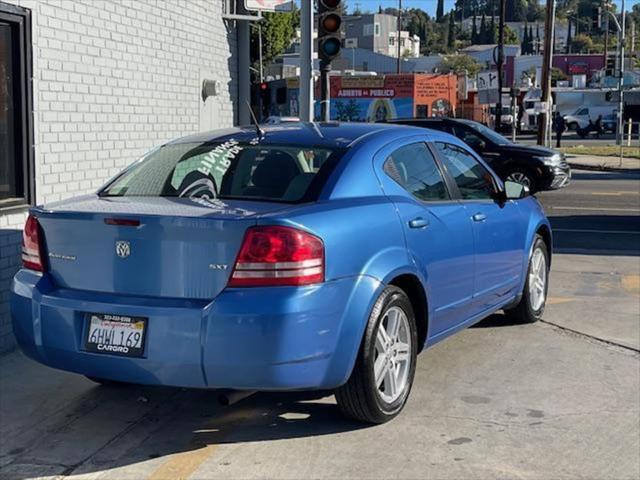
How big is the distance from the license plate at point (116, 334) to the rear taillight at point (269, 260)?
563mm

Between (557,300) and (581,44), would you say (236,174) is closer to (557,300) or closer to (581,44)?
(557,300)

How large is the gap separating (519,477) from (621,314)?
13.5 ft

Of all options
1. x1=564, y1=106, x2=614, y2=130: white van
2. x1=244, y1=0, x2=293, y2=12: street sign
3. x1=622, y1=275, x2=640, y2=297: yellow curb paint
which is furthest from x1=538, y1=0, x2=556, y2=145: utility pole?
x1=564, y1=106, x2=614, y2=130: white van

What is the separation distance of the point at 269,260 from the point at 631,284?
6437mm

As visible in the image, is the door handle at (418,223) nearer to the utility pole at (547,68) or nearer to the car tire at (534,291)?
the car tire at (534,291)

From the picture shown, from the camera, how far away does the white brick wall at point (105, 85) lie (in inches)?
277

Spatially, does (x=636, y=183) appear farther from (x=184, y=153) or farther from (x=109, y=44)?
(x=184, y=153)

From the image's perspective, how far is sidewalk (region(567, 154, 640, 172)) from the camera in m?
30.3

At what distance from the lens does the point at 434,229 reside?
5.59m

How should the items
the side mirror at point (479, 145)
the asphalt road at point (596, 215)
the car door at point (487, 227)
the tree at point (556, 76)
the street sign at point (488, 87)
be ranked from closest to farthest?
the car door at point (487, 227) → the asphalt road at point (596, 215) → the side mirror at point (479, 145) → the street sign at point (488, 87) → the tree at point (556, 76)

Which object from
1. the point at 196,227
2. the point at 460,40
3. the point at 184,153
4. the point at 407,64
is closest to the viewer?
the point at 196,227

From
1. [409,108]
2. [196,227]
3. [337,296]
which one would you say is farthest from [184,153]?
[409,108]

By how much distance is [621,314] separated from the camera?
8086 mm

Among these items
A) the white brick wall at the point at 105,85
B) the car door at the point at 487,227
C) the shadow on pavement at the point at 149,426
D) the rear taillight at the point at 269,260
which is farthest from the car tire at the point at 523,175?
the rear taillight at the point at 269,260
